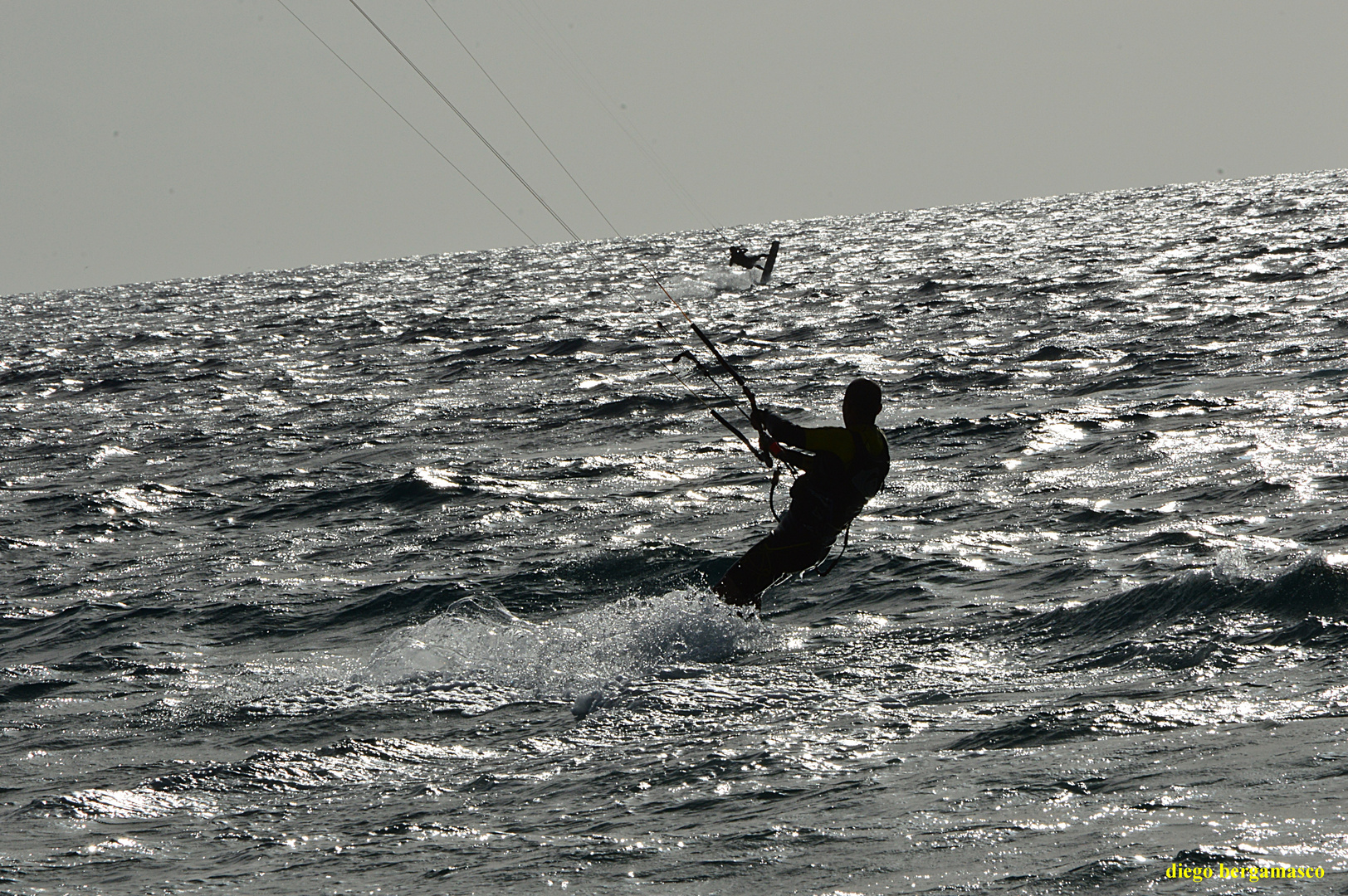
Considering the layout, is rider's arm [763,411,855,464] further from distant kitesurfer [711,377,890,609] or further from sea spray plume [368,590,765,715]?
sea spray plume [368,590,765,715]

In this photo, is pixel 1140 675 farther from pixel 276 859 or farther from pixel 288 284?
pixel 288 284

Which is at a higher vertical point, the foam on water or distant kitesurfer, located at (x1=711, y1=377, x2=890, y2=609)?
distant kitesurfer, located at (x1=711, y1=377, x2=890, y2=609)

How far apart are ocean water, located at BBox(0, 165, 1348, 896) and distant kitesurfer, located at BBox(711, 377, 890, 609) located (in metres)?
0.37

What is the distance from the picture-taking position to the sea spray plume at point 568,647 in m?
8.13

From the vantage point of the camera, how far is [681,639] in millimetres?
8664

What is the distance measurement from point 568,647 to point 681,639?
0.77m

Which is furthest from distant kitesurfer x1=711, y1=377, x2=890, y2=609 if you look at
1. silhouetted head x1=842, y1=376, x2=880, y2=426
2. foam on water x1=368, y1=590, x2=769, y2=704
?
foam on water x1=368, y1=590, x2=769, y2=704

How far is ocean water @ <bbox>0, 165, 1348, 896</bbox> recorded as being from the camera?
5500 mm

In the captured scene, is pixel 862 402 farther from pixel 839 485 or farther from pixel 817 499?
pixel 817 499

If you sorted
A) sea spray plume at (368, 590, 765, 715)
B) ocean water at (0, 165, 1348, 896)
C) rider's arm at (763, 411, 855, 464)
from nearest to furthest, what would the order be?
ocean water at (0, 165, 1348, 896) → sea spray plume at (368, 590, 765, 715) → rider's arm at (763, 411, 855, 464)

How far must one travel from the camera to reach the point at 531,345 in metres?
29.3

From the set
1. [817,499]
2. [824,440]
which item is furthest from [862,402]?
[817,499]

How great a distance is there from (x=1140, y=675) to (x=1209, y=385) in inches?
413

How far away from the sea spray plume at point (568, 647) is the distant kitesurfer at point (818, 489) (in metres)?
0.33
